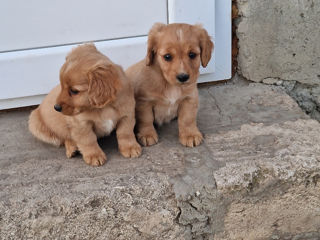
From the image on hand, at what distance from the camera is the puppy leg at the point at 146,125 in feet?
8.13

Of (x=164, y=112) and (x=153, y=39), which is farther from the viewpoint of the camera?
(x=164, y=112)

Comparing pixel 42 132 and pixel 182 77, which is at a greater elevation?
pixel 182 77

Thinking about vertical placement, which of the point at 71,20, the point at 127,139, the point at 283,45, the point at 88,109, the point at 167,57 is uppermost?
the point at 71,20

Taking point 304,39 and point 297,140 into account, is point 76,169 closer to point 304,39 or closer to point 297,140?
point 297,140

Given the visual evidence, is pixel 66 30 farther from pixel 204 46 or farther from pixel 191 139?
pixel 191 139

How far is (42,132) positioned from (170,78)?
2.93 feet

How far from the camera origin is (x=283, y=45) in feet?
9.99

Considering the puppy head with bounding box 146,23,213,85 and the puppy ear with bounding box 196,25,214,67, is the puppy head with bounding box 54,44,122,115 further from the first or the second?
the puppy ear with bounding box 196,25,214,67

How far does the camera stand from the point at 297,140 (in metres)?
2.38

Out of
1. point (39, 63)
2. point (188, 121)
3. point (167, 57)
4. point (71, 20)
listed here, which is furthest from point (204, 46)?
point (39, 63)

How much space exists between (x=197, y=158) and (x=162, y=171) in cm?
24

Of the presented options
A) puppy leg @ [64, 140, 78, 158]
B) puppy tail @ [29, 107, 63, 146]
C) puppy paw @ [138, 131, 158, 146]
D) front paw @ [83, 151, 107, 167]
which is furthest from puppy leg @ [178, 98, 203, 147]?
puppy tail @ [29, 107, 63, 146]

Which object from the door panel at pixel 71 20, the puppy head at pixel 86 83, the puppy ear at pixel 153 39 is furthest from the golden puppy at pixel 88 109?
the door panel at pixel 71 20

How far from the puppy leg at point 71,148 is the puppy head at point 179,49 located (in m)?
0.68
